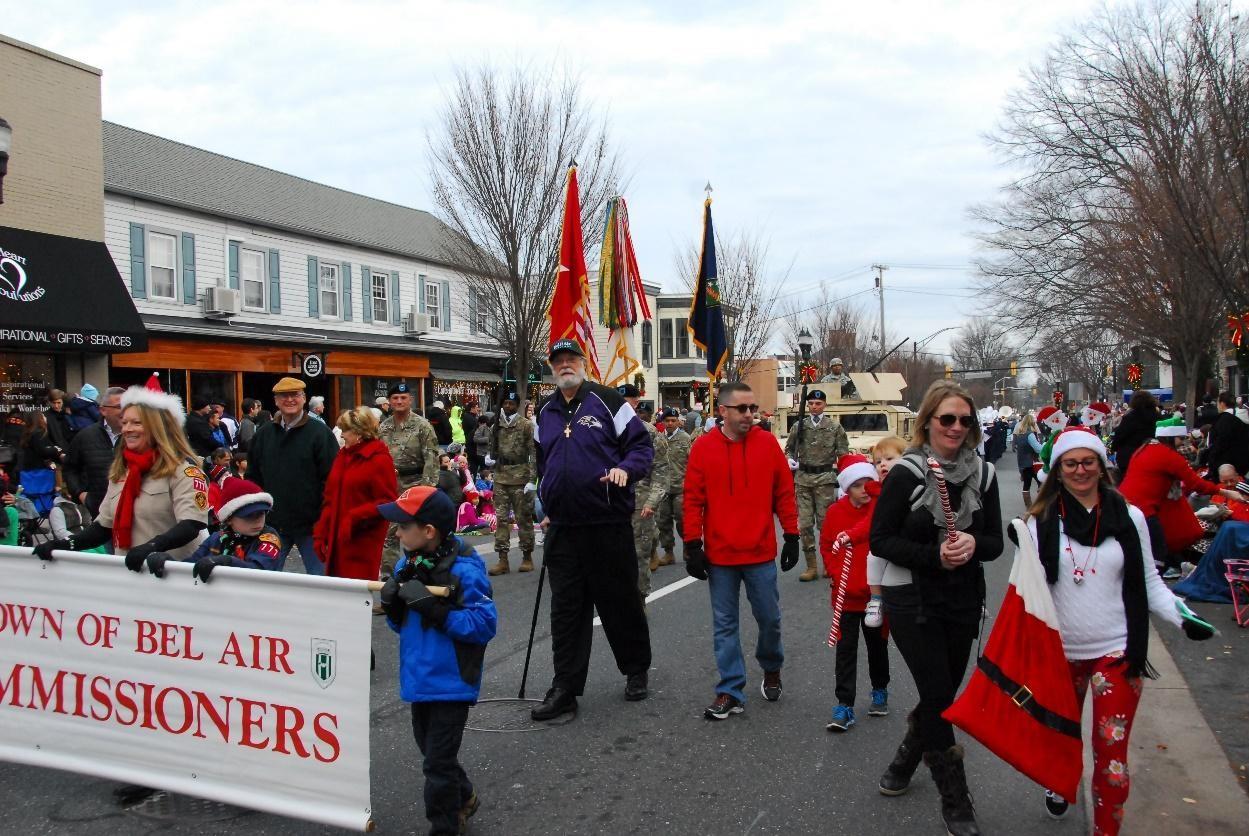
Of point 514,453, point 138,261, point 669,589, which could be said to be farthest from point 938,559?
point 138,261

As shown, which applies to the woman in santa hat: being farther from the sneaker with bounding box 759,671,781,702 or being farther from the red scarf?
the red scarf

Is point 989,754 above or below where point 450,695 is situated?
below

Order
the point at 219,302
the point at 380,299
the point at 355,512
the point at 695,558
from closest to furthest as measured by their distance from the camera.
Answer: the point at 695,558, the point at 355,512, the point at 219,302, the point at 380,299

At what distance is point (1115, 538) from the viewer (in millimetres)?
4020

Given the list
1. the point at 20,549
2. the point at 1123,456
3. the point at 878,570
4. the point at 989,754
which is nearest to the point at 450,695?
the point at 878,570

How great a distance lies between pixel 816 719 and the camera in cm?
582

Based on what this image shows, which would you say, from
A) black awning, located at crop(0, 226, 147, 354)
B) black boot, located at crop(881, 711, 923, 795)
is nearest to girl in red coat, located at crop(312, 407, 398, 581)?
black boot, located at crop(881, 711, 923, 795)

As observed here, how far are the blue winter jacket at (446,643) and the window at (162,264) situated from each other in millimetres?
21732

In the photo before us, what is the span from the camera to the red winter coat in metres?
6.77

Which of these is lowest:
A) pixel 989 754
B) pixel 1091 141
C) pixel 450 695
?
pixel 989 754

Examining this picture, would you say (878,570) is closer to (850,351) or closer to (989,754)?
(989,754)

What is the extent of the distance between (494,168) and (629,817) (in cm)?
1995

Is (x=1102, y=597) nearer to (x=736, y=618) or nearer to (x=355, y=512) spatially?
(x=736, y=618)

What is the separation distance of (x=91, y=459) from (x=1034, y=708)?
9.59 meters
